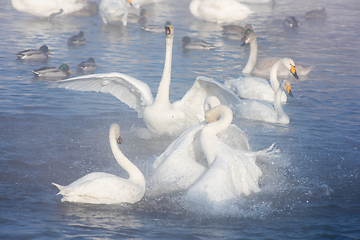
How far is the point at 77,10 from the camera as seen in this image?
2219cm

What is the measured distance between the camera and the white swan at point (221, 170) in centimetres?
529

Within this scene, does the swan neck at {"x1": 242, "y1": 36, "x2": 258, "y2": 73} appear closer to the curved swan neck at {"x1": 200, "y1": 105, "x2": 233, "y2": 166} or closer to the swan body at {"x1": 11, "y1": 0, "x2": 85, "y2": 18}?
the curved swan neck at {"x1": 200, "y1": 105, "x2": 233, "y2": 166}

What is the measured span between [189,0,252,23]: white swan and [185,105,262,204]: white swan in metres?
16.5

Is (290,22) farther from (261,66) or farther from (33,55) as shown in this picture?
(33,55)

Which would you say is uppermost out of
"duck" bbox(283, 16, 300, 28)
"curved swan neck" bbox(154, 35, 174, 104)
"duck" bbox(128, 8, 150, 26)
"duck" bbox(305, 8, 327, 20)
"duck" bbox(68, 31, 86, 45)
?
"duck" bbox(305, 8, 327, 20)

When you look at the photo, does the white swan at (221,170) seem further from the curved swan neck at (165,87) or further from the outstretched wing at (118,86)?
the outstretched wing at (118,86)

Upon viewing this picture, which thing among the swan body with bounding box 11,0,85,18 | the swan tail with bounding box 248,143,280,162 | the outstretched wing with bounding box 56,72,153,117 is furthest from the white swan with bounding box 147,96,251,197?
the swan body with bounding box 11,0,85,18

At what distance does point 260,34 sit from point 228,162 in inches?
567

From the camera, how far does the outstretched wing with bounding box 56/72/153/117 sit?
25.3ft

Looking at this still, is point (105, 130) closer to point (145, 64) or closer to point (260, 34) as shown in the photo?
point (145, 64)

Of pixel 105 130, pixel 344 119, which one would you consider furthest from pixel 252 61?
pixel 105 130

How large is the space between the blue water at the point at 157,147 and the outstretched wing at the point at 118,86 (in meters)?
0.69

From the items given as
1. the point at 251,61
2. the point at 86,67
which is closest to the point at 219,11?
the point at 251,61

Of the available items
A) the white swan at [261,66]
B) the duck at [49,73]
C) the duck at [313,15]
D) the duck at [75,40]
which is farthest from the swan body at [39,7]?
the duck at [313,15]
